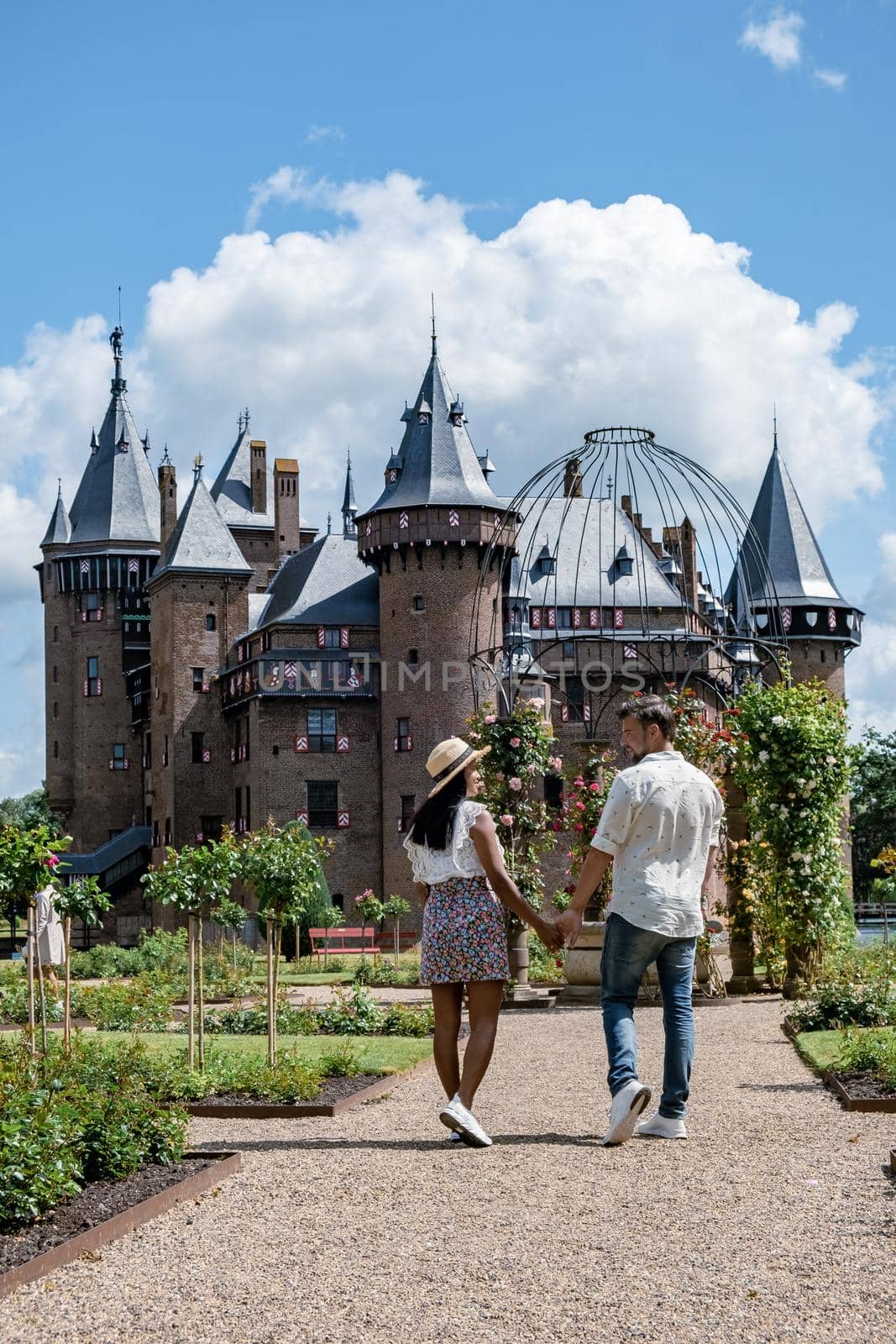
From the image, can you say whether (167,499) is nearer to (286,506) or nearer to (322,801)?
(286,506)

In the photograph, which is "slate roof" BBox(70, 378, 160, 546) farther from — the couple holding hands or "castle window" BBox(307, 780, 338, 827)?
the couple holding hands

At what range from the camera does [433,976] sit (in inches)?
298

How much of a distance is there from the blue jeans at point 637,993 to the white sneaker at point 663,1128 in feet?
0.09

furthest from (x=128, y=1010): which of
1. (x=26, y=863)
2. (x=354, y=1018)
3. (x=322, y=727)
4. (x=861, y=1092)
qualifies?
(x=322, y=727)

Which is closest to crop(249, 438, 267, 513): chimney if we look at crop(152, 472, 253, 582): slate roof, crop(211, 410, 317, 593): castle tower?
crop(211, 410, 317, 593): castle tower

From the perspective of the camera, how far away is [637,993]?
285 inches

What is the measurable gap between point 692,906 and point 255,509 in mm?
65423

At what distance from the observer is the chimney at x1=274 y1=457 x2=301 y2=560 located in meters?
68.9

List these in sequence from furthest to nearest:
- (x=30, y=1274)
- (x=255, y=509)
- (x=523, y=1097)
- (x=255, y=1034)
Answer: (x=255, y=509) < (x=255, y=1034) < (x=523, y=1097) < (x=30, y=1274)

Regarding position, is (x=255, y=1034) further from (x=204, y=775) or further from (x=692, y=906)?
(x=204, y=775)

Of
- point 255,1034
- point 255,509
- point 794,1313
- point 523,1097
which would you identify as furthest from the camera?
point 255,509

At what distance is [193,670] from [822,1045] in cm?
4976

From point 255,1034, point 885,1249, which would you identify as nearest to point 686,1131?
point 885,1249

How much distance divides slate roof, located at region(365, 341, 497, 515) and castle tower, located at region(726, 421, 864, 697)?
13.4 metres
